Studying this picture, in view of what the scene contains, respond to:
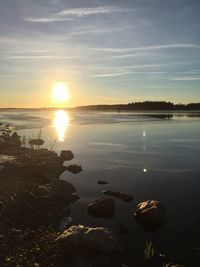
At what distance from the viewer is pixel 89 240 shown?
1441 centimetres

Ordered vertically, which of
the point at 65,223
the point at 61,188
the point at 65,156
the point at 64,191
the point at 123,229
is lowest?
the point at 123,229

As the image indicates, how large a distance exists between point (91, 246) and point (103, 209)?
19.9 feet

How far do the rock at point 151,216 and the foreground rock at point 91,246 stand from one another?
13.9 feet

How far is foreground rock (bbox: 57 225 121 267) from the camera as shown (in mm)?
13844

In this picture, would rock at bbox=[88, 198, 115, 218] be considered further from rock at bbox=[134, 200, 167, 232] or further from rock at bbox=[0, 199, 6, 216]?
rock at bbox=[0, 199, 6, 216]

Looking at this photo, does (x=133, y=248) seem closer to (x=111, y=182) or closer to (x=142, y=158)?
(x=111, y=182)

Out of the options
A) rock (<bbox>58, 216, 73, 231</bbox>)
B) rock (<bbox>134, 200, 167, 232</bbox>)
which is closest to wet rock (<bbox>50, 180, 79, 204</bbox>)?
rock (<bbox>58, 216, 73, 231</bbox>)

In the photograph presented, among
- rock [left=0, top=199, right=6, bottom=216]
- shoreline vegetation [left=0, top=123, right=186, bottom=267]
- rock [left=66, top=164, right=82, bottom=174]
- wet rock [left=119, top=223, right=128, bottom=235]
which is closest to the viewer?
shoreline vegetation [left=0, top=123, right=186, bottom=267]

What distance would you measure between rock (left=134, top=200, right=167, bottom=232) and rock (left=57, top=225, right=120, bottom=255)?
4.18 metres

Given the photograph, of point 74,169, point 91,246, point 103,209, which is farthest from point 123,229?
point 74,169

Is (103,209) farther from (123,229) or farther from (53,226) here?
(53,226)

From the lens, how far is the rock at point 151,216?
18750mm

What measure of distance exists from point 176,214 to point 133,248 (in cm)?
540

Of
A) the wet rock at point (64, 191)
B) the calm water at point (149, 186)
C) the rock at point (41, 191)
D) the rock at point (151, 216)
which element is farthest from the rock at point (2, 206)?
the rock at point (151, 216)
